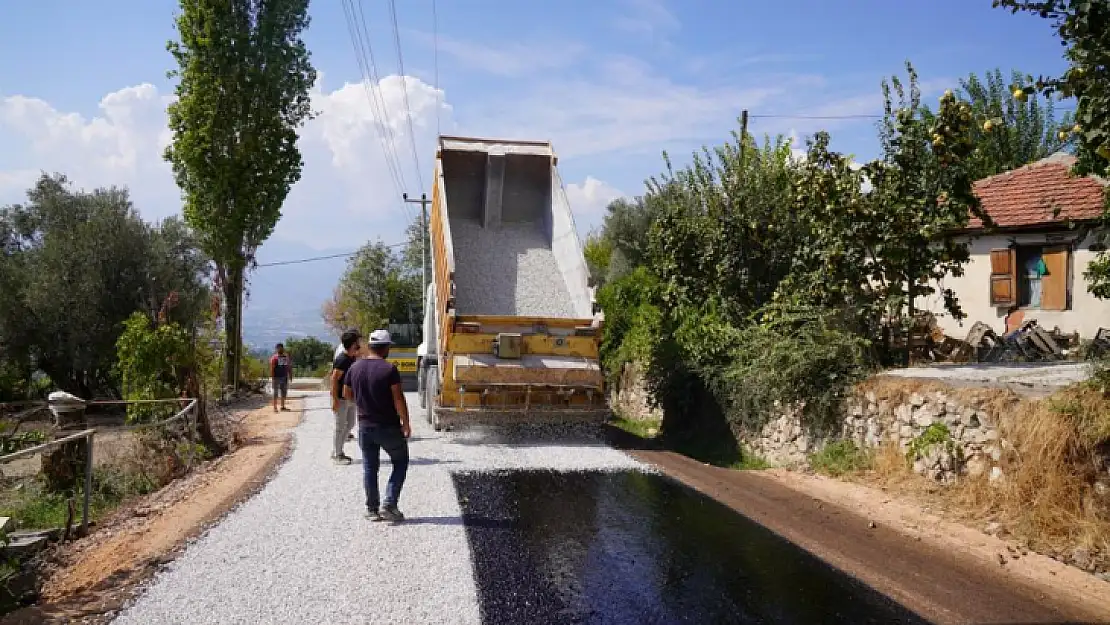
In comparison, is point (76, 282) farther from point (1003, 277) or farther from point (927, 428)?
point (1003, 277)

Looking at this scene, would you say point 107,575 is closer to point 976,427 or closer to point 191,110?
point 976,427

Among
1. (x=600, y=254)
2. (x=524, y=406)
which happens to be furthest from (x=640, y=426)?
(x=600, y=254)

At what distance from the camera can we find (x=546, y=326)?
35.1 feet

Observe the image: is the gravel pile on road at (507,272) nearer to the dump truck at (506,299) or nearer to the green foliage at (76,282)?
the dump truck at (506,299)

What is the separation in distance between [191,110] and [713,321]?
1513 cm

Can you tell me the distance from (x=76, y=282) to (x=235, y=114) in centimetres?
583

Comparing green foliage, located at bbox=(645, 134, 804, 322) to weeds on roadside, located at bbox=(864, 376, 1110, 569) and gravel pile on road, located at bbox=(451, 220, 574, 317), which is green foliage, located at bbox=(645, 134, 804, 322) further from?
weeds on roadside, located at bbox=(864, 376, 1110, 569)

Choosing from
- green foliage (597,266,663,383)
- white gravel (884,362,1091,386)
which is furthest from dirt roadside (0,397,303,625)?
white gravel (884,362,1091,386)

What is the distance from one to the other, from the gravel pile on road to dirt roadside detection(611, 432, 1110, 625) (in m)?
3.51

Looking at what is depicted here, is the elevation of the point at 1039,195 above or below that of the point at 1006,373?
above

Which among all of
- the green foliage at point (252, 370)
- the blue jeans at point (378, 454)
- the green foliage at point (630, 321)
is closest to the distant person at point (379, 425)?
the blue jeans at point (378, 454)

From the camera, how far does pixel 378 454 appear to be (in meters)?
6.98

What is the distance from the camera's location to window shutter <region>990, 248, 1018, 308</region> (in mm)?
15562

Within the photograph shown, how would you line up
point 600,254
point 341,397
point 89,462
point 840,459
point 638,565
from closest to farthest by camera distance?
point 638,565
point 89,462
point 341,397
point 840,459
point 600,254
